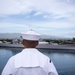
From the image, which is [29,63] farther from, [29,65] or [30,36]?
Answer: [30,36]

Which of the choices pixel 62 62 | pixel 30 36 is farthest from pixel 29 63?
pixel 62 62

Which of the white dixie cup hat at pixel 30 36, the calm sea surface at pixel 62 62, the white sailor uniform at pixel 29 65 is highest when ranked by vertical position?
the white dixie cup hat at pixel 30 36

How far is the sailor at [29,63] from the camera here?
92 centimetres

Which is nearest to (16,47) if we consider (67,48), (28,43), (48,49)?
(48,49)

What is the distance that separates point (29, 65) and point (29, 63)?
0.01 metres

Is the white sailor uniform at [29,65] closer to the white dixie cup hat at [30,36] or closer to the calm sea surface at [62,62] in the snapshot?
the white dixie cup hat at [30,36]

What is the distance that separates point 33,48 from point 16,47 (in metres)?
25.1

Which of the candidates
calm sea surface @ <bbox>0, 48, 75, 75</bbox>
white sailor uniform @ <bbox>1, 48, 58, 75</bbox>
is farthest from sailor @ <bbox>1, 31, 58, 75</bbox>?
calm sea surface @ <bbox>0, 48, 75, 75</bbox>

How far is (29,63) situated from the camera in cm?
93

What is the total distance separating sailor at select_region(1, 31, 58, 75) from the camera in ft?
3.03

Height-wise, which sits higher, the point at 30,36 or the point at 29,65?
the point at 30,36

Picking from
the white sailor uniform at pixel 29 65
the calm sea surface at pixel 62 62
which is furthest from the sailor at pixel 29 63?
the calm sea surface at pixel 62 62

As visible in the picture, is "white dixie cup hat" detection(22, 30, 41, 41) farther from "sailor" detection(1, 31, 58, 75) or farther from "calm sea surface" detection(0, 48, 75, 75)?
"calm sea surface" detection(0, 48, 75, 75)

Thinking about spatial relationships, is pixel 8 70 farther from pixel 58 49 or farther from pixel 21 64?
pixel 58 49
